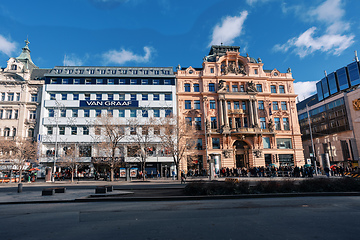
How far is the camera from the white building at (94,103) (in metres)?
43.0

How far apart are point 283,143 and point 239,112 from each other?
458 inches

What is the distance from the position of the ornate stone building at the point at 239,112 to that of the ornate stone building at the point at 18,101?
30.2m

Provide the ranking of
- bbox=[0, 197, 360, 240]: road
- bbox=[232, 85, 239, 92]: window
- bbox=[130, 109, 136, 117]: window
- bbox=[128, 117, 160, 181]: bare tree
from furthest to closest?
bbox=[232, 85, 239, 92]: window
bbox=[130, 109, 136, 117]: window
bbox=[128, 117, 160, 181]: bare tree
bbox=[0, 197, 360, 240]: road

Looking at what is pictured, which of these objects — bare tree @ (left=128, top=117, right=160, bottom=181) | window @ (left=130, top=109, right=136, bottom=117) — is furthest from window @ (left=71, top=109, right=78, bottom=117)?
bare tree @ (left=128, top=117, right=160, bottom=181)

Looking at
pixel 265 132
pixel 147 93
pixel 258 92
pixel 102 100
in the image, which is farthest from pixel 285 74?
pixel 102 100

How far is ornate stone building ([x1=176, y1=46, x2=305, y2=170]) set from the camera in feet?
146

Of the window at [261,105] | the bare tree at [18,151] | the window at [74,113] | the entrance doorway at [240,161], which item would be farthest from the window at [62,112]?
the window at [261,105]

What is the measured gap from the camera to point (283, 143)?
153 ft

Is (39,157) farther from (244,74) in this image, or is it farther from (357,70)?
(357,70)

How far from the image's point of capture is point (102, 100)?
1785 inches

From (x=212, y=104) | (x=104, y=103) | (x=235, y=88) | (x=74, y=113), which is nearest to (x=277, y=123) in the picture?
(x=235, y=88)

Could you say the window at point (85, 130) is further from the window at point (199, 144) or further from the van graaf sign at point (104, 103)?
the window at point (199, 144)

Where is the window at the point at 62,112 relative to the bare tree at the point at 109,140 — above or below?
above

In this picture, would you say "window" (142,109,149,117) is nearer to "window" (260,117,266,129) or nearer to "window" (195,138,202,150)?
"window" (195,138,202,150)
